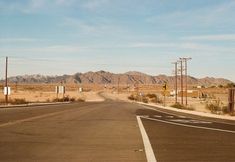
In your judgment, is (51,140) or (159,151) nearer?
(159,151)

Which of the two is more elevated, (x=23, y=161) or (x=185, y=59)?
(x=185, y=59)

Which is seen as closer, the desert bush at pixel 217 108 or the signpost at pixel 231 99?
the signpost at pixel 231 99

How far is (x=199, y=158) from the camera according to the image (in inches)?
493

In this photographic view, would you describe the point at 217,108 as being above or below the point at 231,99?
below

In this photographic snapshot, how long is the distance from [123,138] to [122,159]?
599cm

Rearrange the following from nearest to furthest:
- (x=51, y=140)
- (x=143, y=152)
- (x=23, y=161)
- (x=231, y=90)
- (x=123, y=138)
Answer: (x=23, y=161), (x=143, y=152), (x=51, y=140), (x=123, y=138), (x=231, y=90)

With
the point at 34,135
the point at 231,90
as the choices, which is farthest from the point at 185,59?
the point at 34,135

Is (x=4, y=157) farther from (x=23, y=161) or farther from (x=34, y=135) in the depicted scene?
(x=34, y=135)

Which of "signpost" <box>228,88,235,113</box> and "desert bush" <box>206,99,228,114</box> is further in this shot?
"desert bush" <box>206,99,228,114</box>

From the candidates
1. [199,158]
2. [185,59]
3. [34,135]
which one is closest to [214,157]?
[199,158]

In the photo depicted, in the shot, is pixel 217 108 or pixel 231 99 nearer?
pixel 231 99

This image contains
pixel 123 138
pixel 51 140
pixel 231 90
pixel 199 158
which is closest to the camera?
pixel 199 158

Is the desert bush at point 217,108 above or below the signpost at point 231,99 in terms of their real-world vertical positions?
below

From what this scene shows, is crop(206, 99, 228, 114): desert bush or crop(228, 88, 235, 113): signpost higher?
crop(228, 88, 235, 113): signpost
